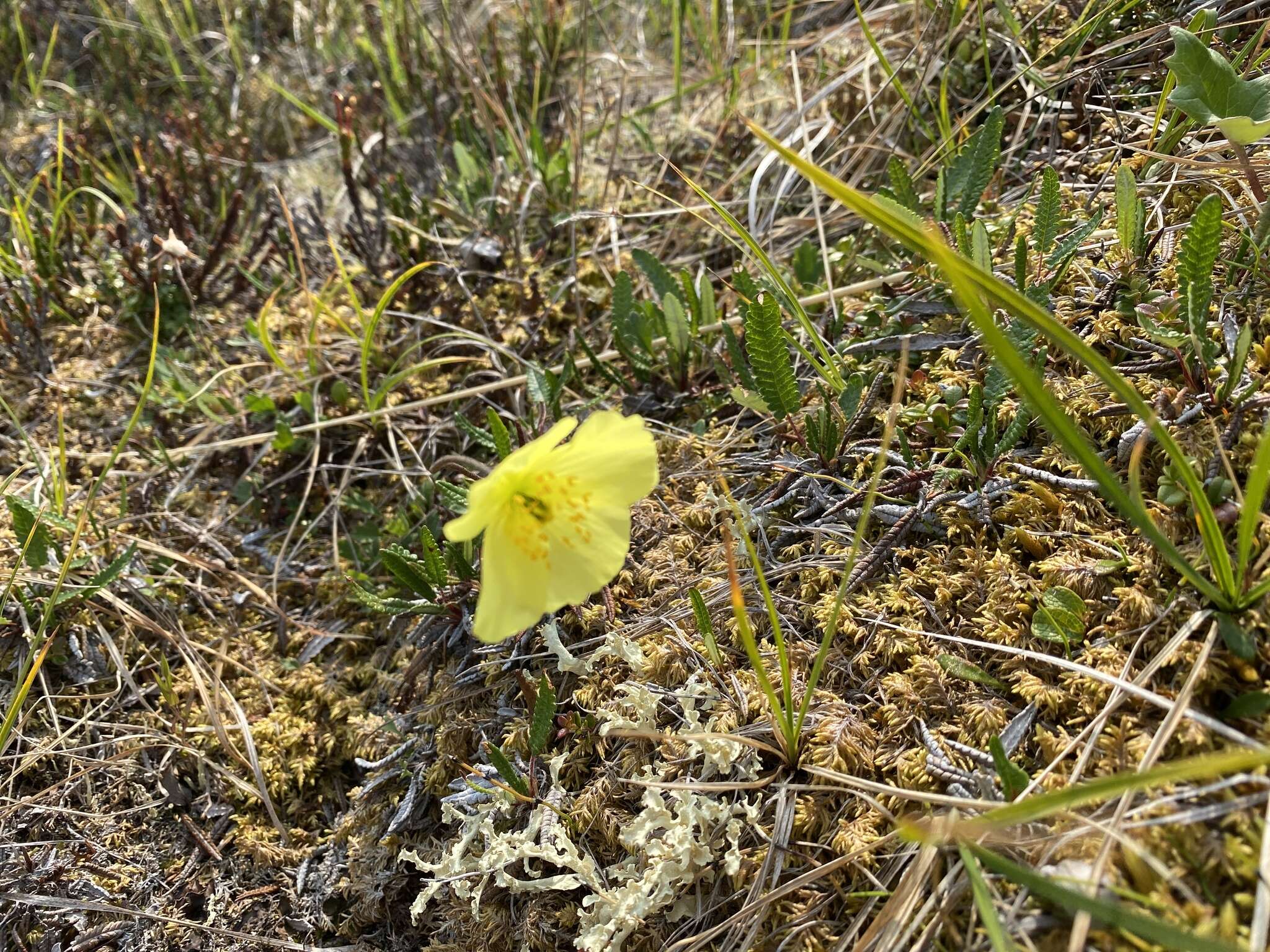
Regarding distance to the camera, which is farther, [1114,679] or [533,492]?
[533,492]

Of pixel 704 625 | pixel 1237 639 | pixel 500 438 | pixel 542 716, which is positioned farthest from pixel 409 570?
pixel 1237 639

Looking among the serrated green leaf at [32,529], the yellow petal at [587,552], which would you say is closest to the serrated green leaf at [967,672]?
the yellow petal at [587,552]

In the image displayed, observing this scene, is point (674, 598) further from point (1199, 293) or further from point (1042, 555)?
point (1199, 293)

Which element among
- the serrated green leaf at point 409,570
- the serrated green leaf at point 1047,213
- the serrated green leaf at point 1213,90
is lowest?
the serrated green leaf at point 409,570

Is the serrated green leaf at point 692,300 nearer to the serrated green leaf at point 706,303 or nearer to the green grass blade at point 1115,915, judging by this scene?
the serrated green leaf at point 706,303

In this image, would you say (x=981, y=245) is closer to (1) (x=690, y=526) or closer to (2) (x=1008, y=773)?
(1) (x=690, y=526)

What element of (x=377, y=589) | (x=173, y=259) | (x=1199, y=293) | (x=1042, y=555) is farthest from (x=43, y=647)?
(x=1199, y=293)
